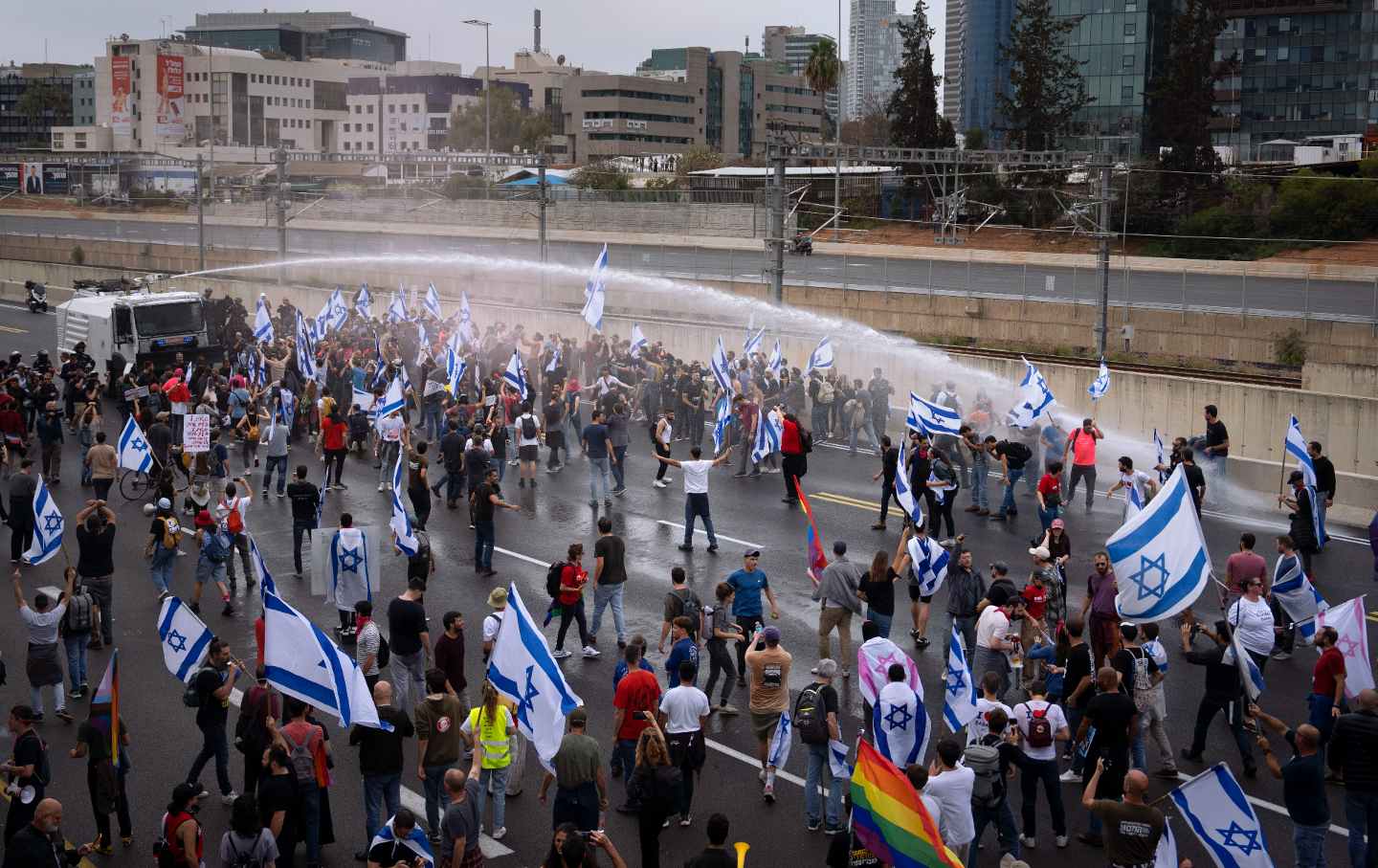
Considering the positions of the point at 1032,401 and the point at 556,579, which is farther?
the point at 1032,401

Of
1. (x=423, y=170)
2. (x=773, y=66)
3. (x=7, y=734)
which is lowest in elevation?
(x=7, y=734)

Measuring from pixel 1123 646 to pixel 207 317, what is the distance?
2782cm

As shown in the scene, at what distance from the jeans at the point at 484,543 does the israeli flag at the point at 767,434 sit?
609cm

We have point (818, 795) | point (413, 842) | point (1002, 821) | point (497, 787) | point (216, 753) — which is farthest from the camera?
point (216, 753)

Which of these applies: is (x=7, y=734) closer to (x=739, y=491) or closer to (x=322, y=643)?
(x=322, y=643)

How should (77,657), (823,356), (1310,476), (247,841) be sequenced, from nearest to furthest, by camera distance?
1. (247,841)
2. (77,657)
3. (1310,476)
4. (823,356)

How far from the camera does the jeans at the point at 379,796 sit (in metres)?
10.2

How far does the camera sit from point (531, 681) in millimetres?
10344

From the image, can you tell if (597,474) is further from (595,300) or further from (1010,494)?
(595,300)

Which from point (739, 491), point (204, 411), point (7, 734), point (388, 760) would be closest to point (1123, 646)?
point (388, 760)

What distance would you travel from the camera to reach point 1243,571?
45.9ft

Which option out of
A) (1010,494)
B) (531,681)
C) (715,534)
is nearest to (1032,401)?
(1010,494)

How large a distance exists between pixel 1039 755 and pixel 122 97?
524ft

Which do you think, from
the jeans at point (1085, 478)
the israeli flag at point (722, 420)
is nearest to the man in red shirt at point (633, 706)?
the jeans at point (1085, 478)
